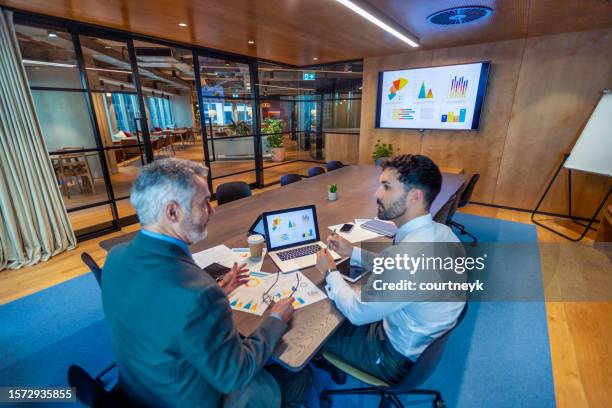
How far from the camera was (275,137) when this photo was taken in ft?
26.5

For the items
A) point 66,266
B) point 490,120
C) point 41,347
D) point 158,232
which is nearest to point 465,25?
point 490,120

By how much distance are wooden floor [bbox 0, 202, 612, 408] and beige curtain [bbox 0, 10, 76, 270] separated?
257 mm

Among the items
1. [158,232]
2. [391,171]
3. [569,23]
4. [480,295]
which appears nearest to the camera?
[158,232]

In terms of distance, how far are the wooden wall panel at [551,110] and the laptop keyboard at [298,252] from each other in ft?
15.4

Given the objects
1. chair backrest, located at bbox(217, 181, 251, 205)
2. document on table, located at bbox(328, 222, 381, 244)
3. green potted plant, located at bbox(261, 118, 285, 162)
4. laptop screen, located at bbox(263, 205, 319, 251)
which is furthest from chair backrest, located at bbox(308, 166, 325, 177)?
green potted plant, located at bbox(261, 118, 285, 162)

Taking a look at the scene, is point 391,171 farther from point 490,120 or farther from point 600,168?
point 490,120

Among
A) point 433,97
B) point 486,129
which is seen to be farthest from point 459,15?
point 486,129

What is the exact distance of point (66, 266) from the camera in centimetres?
308

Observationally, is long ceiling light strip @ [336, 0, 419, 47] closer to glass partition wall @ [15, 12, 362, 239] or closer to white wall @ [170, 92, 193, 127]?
glass partition wall @ [15, 12, 362, 239]

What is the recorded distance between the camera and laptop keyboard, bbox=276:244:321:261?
1.65 meters

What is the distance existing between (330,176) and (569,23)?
3631mm

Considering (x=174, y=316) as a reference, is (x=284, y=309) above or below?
below

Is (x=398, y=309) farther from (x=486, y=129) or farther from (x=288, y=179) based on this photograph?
(x=486, y=129)

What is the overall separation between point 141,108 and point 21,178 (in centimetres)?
166
